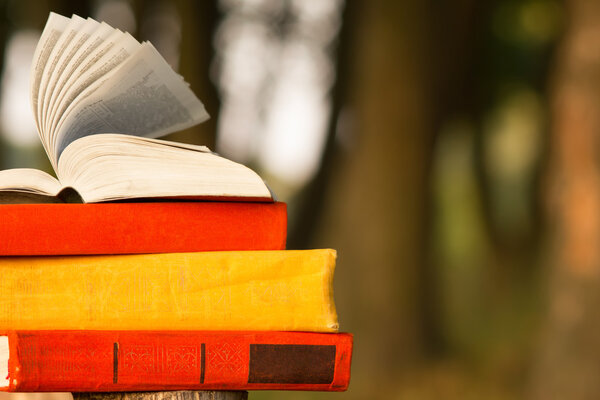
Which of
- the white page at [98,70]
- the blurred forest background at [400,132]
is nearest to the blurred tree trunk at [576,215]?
the blurred forest background at [400,132]

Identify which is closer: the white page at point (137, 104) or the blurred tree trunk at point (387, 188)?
the white page at point (137, 104)

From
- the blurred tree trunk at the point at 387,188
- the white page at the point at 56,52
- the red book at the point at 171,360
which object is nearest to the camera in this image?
the red book at the point at 171,360

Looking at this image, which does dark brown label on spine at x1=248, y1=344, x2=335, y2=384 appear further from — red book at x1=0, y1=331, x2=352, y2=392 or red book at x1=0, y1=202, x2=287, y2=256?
red book at x1=0, y1=202, x2=287, y2=256

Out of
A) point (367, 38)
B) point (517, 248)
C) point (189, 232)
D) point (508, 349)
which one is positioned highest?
point (367, 38)

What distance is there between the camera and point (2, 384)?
1.05 meters

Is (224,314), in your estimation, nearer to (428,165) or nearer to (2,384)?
(2,384)

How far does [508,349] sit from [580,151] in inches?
134

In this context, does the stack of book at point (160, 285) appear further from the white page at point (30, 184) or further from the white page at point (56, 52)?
the white page at point (56, 52)

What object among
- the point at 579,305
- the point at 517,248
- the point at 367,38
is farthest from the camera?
the point at 517,248

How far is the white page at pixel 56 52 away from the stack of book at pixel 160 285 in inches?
6.3

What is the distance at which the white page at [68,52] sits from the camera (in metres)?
1.25

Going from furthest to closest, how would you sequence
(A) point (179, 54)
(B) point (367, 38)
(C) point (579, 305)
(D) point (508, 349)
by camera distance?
(D) point (508, 349)
(B) point (367, 38)
(A) point (179, 54)
(C) point (579, 305)

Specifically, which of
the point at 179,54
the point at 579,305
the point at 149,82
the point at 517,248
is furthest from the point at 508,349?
the point at 149,82

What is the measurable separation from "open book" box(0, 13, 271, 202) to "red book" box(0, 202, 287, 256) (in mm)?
27
